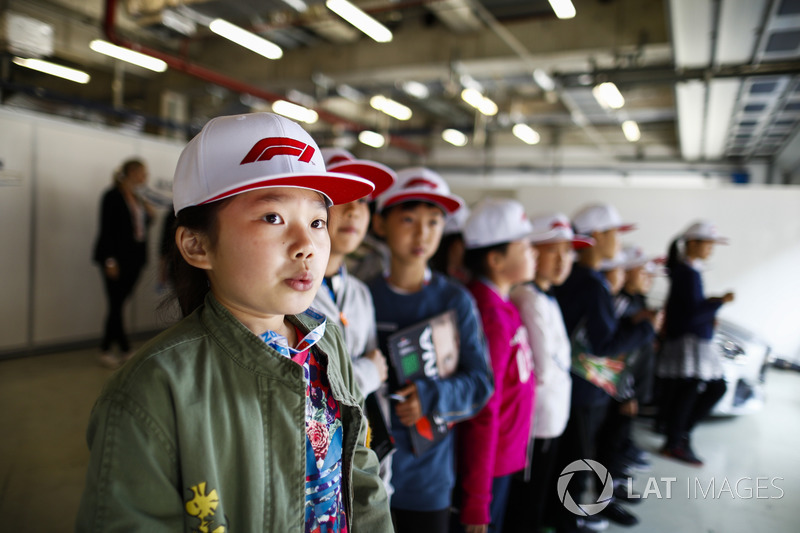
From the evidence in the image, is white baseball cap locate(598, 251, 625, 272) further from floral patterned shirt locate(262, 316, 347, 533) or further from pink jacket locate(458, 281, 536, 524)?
floral patterned shirt locate(262, 316, 347, 533)

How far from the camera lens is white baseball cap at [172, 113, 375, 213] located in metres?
0.83

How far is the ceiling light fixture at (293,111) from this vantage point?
286 inches

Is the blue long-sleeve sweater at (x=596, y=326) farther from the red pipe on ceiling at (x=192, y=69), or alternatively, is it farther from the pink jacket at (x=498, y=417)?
the red pipe on ceiling at (x=192, y=69)

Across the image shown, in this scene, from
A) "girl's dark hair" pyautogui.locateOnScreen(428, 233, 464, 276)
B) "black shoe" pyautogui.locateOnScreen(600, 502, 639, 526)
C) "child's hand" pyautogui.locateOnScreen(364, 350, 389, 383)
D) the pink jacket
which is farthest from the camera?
"girl's dark hair" pyautogui.locateOnScreen(428, 233, 464, 276)

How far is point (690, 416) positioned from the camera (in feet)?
12.2

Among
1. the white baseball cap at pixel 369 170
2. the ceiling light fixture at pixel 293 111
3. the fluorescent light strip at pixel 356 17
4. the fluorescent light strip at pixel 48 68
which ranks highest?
the ceiling light fixture at pixel 293 111

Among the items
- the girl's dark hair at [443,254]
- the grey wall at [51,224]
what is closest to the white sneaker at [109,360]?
the grey wall at [51,224]

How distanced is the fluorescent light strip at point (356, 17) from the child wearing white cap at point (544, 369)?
206cm

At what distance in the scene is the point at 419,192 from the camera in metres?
1.75

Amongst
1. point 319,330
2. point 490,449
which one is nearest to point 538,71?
point 490,449

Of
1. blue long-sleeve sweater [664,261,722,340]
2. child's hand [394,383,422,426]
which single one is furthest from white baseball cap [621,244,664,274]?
child's hand [394,383,422,426]

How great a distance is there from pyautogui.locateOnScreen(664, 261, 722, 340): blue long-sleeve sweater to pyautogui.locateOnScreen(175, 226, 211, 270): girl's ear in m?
3.66

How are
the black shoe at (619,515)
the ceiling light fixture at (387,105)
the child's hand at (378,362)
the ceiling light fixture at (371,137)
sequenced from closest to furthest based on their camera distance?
the child's hand at (378,362)
the black shoe at (619,515)
the ceiling light fixture at (387,105)
the ceiling light fixture at (371,137)

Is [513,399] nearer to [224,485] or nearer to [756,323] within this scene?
[224,485]
